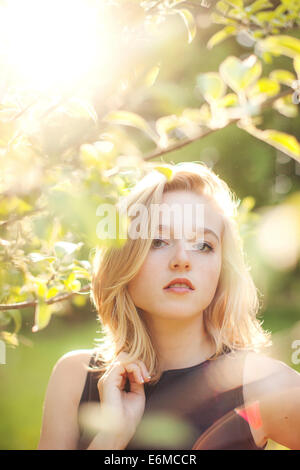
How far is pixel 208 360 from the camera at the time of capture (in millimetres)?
1302

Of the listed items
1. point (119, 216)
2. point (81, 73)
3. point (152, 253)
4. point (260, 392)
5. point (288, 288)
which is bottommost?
point (288, 288)

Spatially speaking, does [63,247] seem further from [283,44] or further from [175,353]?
[283,44]

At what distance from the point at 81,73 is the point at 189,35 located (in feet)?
0.75

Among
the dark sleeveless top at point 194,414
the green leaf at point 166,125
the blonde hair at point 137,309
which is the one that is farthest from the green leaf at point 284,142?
the dark sleeveless top at point 194,414

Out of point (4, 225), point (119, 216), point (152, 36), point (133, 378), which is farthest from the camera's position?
point (133, 378)

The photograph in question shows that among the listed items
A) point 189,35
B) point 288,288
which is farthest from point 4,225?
point 288,288

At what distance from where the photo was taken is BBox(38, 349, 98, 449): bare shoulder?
127 cm

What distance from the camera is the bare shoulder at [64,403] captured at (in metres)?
1.27

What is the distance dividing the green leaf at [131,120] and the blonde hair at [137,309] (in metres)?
0.52

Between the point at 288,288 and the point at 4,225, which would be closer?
the point at 4,225

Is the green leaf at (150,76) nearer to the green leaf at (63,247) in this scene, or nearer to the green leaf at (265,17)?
the green leaf at (63,247)

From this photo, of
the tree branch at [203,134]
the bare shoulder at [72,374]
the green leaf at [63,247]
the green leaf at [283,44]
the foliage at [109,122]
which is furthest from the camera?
the bare shoulder at [72,374]

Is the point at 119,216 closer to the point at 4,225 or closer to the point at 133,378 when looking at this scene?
the point at 4,225

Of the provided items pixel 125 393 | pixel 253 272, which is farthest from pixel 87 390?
pixel 253 272
